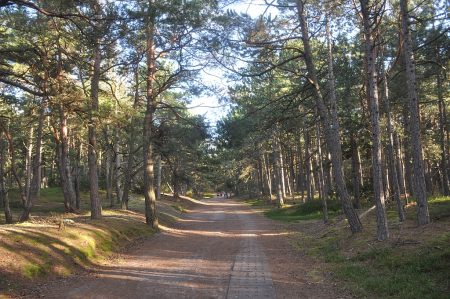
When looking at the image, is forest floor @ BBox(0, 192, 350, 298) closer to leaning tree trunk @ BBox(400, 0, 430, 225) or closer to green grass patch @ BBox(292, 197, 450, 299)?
green grass patch @ BBox(292, 197, 450, 299)

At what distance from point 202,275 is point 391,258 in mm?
4411

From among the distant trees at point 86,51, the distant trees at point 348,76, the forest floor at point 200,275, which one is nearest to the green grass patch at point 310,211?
the distant trees at point 348,76

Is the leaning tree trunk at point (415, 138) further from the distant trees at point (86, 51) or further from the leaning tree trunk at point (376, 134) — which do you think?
the distant trees at point (86, 51)

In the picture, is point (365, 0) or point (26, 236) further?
point (365, 0)

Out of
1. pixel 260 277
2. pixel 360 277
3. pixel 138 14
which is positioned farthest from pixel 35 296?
pixel 138 14

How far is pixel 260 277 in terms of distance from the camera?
9.95 meters

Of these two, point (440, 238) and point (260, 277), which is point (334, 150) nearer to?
point (440, 238)

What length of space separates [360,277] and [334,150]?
731cm

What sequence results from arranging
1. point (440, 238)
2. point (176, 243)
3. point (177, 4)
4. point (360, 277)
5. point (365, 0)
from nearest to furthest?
point (360, 277)
point (440, 238)
point (365, 0)
point (177, 4)
point (176, 243)

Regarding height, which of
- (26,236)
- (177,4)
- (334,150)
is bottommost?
(26,236)

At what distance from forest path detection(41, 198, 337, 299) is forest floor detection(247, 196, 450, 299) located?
0.67m

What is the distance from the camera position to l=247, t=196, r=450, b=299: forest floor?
793 centimetres

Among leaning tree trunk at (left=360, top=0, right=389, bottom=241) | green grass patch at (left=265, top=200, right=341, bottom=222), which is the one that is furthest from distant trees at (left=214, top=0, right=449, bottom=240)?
green grass patch at (left=265, top=200, right=341, bottom=222)

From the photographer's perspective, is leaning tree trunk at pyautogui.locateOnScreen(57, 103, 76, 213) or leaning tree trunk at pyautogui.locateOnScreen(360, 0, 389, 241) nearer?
leaning tree trunk at pyautogui.locateOnScreen(360, 0, 389, 241)
